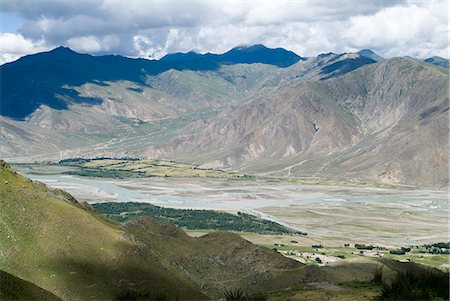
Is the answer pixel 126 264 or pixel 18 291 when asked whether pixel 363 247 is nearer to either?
pixel 126 264

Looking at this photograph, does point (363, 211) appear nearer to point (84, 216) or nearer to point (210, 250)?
point (210, 250)

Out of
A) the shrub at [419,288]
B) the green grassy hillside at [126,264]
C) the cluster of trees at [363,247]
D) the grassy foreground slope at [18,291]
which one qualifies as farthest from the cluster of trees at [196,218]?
the grassy foreground slope at [18,291]

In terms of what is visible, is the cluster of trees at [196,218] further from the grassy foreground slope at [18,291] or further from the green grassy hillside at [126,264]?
→ the grassy foreground slope at [18,291]

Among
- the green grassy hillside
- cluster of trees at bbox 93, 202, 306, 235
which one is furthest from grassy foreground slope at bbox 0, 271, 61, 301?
cluster of trees at bbox 93, 202, 306, 235

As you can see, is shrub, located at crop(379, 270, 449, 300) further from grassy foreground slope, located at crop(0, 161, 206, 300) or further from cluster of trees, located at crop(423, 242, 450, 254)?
cluster of trees, located at crop(423, 242, 450, 254)

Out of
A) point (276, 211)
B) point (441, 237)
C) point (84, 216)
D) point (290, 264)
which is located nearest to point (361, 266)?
point (290, 264)

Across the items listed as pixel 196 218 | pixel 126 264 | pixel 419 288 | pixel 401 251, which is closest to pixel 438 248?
pixel 401 251
